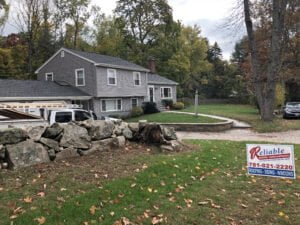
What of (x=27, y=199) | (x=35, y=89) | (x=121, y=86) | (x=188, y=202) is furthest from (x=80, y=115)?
(x=121, y=86)

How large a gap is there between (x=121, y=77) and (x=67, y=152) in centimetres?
2369

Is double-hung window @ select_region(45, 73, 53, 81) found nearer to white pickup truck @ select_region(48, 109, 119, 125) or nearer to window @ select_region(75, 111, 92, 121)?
window @ select_region(75, 111, 92, 121)

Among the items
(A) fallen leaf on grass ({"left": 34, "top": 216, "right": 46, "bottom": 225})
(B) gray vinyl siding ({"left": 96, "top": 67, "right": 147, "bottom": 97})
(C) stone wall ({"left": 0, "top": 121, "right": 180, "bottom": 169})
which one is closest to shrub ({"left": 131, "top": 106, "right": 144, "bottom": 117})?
(B) gray vinyl siding ({"left": 96, "top": 67, "right": 147, "bottom": 97})

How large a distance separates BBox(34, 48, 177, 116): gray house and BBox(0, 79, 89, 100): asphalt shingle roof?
1008mm

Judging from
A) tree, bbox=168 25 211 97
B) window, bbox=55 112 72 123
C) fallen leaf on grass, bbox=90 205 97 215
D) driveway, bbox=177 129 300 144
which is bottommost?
driveway, bbox=177 129 300 144

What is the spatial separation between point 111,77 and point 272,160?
25.0 metres

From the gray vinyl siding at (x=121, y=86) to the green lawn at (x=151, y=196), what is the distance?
69.4ft

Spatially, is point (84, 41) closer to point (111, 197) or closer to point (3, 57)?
point (3, 57)

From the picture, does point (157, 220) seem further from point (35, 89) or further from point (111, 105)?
point (111, 105)

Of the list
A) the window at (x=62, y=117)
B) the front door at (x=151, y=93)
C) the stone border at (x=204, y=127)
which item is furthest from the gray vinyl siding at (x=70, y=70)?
the window at (x=62, y=117)

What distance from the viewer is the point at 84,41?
1813 inches

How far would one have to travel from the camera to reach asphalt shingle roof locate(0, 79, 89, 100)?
23.0 metres

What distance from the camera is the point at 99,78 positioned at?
2719 centimetres

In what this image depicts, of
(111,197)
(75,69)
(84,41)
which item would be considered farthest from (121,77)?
(111,197)
